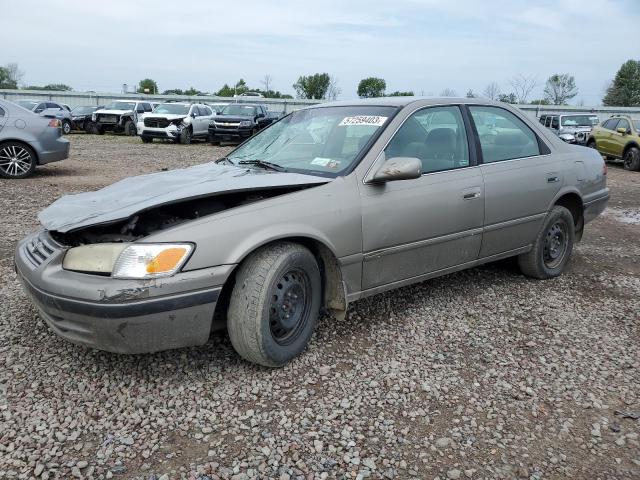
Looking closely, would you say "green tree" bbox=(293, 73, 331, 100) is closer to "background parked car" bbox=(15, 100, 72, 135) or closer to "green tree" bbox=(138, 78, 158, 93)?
"green tree" bbox=(138, 78, 158, 93)

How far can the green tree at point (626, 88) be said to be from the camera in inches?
2448

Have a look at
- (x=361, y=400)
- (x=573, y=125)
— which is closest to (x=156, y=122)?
(x=573, y=125)

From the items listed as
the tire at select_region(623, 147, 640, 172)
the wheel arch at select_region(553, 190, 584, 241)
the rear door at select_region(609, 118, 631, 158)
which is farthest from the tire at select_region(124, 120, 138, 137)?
the wheel arch at select_region(553, 190, 584, 241)

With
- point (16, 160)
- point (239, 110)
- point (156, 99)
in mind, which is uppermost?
point (156, 99)

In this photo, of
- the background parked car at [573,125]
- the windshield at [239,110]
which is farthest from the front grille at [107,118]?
the background parked car at [573,125]

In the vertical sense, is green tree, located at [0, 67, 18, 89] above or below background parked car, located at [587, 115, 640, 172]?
above

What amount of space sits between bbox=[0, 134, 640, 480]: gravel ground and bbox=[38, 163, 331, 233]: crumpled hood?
2.69 ft

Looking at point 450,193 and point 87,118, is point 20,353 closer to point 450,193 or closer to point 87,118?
point 450,193

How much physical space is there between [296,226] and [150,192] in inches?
34.0

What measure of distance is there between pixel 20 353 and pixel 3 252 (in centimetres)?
237

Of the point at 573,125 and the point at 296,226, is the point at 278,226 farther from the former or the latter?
the point at 573,125

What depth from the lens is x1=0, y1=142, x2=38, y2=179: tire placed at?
9334 millimetres

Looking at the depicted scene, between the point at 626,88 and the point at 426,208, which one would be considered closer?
the point at 426,208

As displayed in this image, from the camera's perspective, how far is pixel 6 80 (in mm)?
67250
